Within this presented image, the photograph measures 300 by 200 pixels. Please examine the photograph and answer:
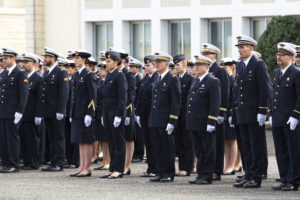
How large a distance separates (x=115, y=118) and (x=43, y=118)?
2978 mm

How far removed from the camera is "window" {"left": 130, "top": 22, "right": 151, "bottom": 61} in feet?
124

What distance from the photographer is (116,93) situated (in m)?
15.6

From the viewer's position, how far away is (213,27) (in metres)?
35.8

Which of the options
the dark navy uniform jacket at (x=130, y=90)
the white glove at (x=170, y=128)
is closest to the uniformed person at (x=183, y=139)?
the dark navy uniform jacket at (x=130, y=90)

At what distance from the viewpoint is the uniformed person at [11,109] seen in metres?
17.0

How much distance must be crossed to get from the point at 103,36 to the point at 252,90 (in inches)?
999

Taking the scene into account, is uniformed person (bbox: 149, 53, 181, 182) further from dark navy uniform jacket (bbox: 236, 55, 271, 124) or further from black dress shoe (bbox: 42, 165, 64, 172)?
black dress shoe (bbox: 42, 165, 64, 172)

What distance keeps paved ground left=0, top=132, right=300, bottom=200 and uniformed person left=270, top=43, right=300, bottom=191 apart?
369 millimetres

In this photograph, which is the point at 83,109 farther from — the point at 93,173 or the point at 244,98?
the point at 244,98

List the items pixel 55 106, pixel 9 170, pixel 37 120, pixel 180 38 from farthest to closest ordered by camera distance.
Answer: pixel 180 38 < pixel 37 120 < pixel 55 106 < pixel 9 170

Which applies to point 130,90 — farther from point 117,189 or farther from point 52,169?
point 117,189

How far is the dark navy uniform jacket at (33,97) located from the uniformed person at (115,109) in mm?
2303

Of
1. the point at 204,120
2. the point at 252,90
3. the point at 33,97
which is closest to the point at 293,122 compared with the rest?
the point at 252,90

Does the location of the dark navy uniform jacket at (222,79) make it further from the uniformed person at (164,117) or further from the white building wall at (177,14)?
the white building wall at (177,14)
